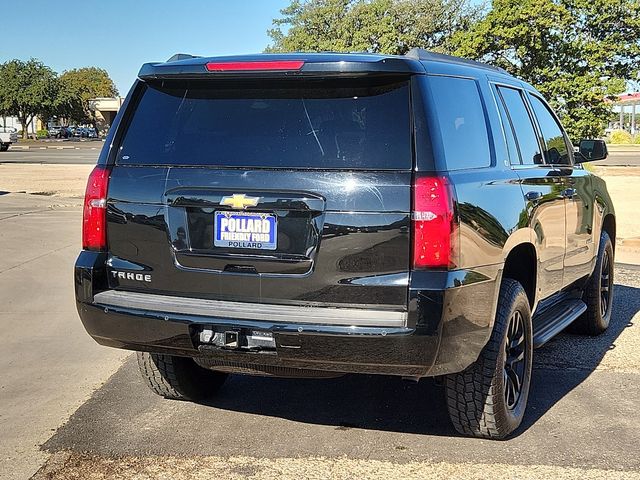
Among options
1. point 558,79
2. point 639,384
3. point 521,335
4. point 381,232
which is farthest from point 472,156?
point 558,79

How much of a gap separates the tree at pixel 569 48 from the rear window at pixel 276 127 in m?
21.4

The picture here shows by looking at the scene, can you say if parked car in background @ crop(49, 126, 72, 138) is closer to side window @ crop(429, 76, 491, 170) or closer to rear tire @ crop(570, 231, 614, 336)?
rear tire @ crop(570, 231, 614, 336)

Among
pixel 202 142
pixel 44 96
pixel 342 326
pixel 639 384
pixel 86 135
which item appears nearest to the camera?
pixel 342 326

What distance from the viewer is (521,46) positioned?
992 inches

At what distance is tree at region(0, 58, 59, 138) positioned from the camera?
84875mm

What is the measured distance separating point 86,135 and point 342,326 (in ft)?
334

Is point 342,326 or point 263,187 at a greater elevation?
point 263,187

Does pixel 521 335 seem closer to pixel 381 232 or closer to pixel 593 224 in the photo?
pixel 381 232

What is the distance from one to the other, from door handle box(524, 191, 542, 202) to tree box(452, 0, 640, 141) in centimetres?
2017

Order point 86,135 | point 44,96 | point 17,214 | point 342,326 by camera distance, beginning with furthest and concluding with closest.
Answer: point 86,135 → point 44,96 → point 17,214 → point 342,326

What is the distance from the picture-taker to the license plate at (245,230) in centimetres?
386

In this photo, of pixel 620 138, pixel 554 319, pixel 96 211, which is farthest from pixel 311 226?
pixel 620 138

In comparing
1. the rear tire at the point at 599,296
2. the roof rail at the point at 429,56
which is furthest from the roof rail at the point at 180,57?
the rear tire at the point at 599,296

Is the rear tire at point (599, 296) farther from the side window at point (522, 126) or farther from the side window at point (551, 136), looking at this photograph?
the side window at point (522, 126)
